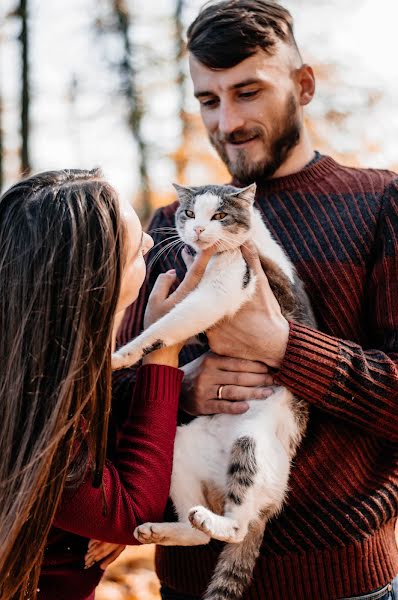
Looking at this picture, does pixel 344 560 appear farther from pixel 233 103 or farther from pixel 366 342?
pixel 233 103

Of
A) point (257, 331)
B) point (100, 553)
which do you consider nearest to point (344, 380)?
point (257, 331)

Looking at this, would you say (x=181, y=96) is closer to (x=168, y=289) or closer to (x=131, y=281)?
(x=168, y=289)

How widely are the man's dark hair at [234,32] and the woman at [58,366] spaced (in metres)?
0.81

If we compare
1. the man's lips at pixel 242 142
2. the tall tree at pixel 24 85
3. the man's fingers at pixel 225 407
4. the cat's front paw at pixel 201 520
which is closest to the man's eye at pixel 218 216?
the man's lips at pixel 242 142

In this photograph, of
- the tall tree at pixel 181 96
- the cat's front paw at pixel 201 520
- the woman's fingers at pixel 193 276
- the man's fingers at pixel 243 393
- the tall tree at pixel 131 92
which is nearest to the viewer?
the cat's front paw at pixel 201 520

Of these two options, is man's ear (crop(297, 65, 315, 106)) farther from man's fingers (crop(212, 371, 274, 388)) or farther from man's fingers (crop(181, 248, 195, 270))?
man's fingers (crop(212, 371, 274, 388))

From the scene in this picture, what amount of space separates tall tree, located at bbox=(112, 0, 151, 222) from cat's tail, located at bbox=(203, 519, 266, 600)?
26.5ft

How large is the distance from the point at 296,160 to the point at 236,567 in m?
1.40

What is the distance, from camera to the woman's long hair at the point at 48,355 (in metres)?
1.43

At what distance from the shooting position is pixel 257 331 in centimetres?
193

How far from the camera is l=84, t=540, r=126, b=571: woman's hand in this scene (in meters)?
1.84

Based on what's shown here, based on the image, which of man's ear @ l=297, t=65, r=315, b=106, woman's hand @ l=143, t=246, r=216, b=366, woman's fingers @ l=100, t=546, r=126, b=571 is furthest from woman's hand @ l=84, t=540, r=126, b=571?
man's ear @ l=297, t=65, r=315, b=106

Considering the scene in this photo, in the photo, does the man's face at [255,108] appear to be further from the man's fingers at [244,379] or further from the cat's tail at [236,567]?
the cat's tail at [236,567]

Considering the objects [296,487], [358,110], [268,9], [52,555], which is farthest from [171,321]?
[358,110]
